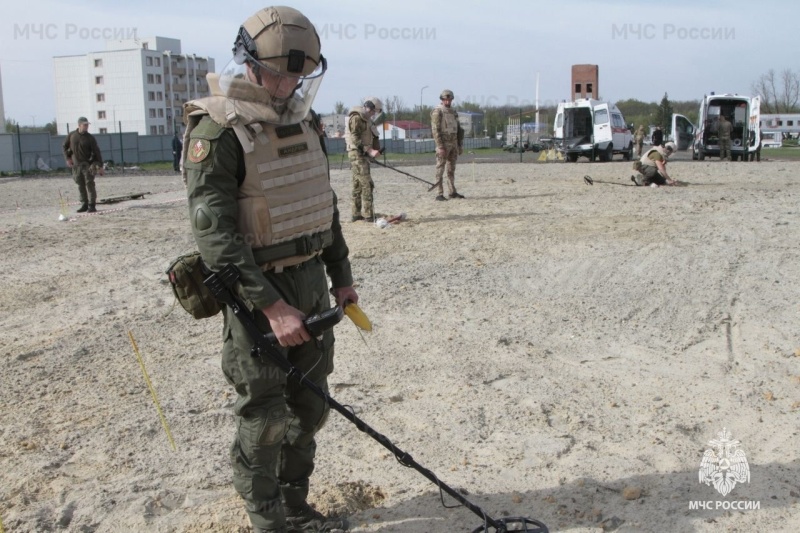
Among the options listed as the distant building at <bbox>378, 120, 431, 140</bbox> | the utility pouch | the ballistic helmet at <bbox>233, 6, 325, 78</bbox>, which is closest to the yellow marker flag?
the utility pouch

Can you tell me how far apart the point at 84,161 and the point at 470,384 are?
11.1 metres

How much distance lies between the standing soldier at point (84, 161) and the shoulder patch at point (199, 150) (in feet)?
38.9

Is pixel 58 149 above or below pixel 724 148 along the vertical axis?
above

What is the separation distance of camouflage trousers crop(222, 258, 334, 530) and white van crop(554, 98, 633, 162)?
89.1 ft

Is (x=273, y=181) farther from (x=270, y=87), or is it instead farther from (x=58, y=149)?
(x=58, y=149)

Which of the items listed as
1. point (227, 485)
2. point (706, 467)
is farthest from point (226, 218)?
point (706, 467)

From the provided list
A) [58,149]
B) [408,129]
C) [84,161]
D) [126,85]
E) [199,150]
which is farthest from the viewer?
[126,85]

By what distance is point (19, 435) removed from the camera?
412cm

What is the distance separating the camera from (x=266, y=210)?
280cm

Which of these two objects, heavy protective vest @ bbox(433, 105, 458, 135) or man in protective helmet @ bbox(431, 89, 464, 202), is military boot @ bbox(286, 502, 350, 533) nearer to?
man in protective helmet @ bbox(431, 89, 464, 202)

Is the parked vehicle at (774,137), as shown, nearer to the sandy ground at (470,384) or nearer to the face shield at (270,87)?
the sandy ground at (470,384)

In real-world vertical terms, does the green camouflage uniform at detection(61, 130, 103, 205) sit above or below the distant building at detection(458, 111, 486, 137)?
below

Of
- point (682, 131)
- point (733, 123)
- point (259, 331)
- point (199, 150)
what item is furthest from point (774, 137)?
point (199, 150)

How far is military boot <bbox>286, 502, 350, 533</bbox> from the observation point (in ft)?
10.4
